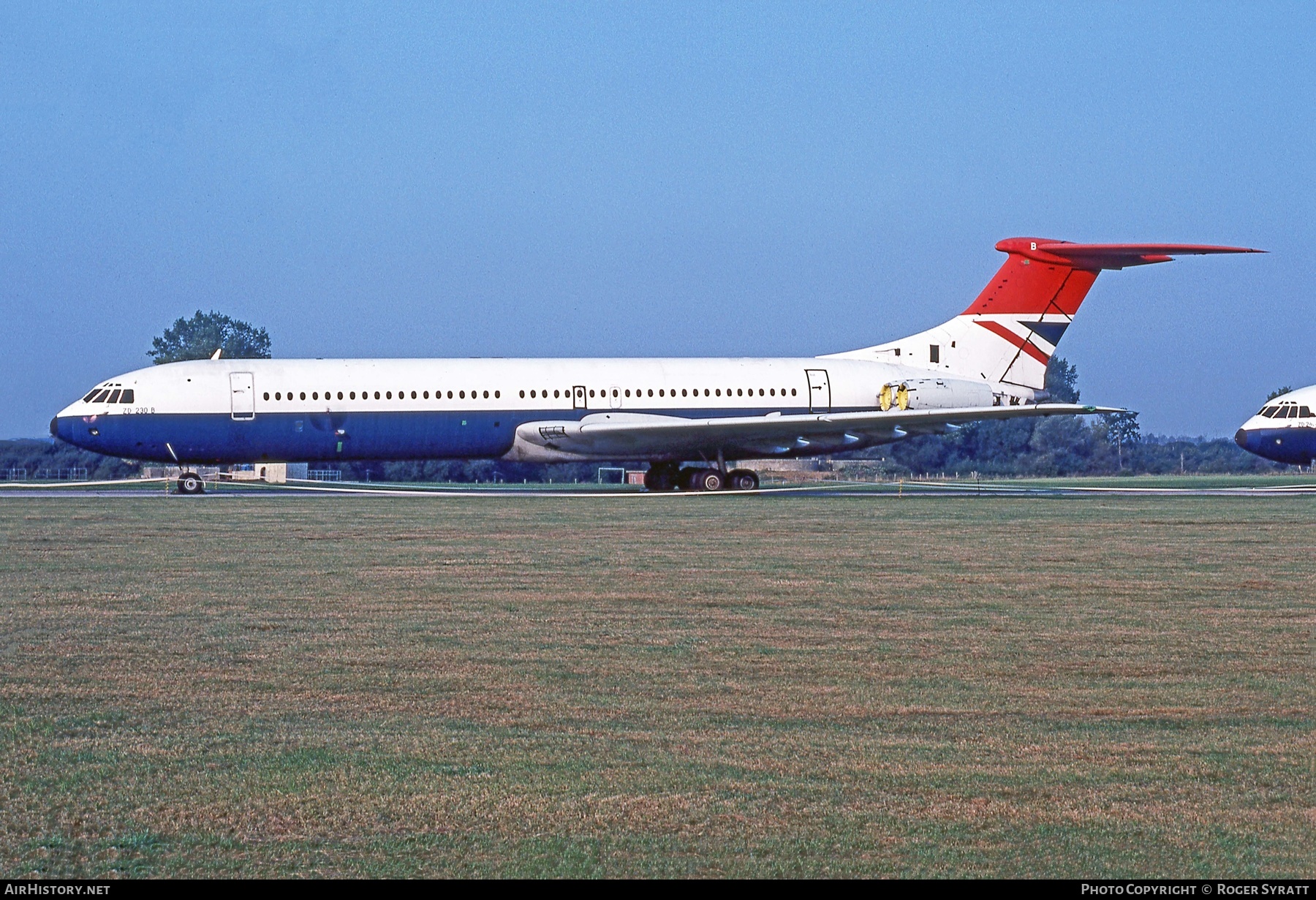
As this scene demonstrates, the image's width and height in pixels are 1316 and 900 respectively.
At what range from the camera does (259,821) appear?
656cm

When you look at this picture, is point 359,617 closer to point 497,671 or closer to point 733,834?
point 497,671

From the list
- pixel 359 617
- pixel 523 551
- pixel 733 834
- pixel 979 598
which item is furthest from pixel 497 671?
pixel 523 551

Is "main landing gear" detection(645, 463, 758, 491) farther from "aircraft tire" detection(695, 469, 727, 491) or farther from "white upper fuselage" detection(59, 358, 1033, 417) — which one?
"white upper fuselage" detection(59, 358, 1033, 417)

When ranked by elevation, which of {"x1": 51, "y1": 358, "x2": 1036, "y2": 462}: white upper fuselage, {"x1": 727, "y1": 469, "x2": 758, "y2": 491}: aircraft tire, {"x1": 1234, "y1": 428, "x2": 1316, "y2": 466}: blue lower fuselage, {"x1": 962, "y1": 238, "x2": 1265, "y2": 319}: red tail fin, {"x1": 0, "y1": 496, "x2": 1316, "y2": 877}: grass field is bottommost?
{"x1": 0, "y1": 496, "x2": 1316, "y2": 877}: grass field

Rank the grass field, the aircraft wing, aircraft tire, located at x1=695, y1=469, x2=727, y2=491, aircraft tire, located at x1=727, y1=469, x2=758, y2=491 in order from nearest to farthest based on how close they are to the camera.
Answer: the grass field → the aircraft wing → aircraft tire, located at x1=695, y1=469, x2=727, y2=491 → aircraft tire, located at x1=727, y1=469, x2=758, y2=491

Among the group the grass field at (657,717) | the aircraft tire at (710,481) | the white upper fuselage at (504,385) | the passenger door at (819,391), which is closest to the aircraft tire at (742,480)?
the aircraft tire at (710,481)

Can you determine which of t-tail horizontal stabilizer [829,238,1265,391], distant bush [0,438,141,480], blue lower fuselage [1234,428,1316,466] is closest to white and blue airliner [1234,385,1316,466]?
blue lower fuselage [1234,428,1316,466]

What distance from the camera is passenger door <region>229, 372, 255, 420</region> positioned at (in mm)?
36875

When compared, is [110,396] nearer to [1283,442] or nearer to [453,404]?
[453,404]

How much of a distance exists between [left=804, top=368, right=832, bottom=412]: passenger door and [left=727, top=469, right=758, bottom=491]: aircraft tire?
225cm

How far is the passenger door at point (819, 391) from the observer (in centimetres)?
3941

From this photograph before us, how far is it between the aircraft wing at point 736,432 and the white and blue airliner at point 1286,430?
29.0 ft

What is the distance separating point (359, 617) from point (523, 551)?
6.95 m

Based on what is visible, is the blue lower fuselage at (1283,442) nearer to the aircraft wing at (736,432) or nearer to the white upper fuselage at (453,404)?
the aircraft wing at (736,432)
